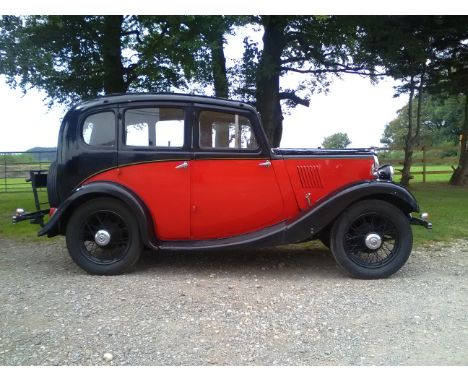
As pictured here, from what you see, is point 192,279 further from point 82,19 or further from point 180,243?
point 82,19

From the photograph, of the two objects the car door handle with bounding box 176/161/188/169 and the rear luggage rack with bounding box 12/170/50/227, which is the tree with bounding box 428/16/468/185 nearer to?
the car door handle with bounding box 176/161/188/169

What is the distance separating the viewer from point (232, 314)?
12.2 feet

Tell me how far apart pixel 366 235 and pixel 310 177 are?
87cm

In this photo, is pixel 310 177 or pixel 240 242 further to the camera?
pixel 310 177

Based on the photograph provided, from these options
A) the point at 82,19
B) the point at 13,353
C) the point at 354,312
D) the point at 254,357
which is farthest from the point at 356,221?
the point at 82,19

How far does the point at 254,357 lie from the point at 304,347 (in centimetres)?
39

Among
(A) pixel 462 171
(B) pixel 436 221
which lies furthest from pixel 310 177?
(A) pixel 462 171

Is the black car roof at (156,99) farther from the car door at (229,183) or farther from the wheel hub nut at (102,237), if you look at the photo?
the wheel hub nut at (102,237)

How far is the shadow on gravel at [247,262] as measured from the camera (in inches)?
200

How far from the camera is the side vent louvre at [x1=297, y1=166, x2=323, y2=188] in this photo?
4918 mm

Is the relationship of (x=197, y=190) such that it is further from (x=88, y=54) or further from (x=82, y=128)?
(x=88, y=54)

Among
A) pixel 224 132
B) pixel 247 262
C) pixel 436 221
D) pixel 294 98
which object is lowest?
pixel 247 262

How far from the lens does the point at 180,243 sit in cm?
486

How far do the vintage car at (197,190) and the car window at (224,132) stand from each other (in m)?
0.01
